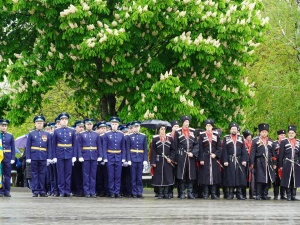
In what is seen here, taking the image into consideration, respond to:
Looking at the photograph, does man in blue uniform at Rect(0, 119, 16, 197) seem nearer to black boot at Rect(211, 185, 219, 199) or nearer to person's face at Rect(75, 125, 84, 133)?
person's face at Rect(75, 125, 84, 133)

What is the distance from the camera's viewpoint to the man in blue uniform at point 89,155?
26641 mm

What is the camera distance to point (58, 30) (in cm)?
3466

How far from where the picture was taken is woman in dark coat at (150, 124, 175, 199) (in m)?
26.9

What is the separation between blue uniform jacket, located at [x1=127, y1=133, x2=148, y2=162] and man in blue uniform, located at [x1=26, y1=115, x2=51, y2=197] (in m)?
2.07

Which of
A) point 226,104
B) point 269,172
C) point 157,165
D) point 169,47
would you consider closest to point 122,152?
point 157,165

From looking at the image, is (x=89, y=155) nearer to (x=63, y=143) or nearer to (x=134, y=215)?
(x=63, y=143)

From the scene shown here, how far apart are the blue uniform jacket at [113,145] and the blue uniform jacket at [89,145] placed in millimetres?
208

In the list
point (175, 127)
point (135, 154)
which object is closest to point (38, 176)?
point (135, 154)

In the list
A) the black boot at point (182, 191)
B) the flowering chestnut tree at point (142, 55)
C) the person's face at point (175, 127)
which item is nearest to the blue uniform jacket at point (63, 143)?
A: the person's face at point (175, 127)

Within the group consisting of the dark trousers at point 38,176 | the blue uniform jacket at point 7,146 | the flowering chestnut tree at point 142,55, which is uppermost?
the flowering chestnut tree at point 142,55

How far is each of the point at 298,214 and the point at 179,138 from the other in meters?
8.60

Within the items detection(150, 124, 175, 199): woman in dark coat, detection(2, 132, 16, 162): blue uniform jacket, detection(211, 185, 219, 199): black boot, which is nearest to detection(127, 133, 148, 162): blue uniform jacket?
detection(150, 124, 175, 199): woman in dark coat

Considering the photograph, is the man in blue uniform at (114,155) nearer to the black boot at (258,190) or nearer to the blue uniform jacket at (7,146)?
the blue uniform jacket at (7,146)

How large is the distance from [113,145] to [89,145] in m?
0.64
